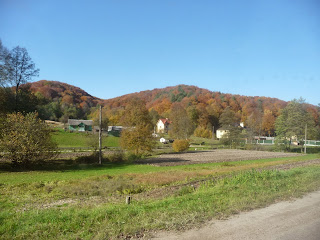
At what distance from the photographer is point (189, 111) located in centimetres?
10488

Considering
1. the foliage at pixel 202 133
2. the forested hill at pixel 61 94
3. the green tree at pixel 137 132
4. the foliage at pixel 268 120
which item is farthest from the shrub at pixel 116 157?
the forested hill at pixel 61 94

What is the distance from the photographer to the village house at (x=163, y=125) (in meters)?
109

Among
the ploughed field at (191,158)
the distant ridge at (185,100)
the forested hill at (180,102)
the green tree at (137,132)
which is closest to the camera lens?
the ploughed field at (191,158)

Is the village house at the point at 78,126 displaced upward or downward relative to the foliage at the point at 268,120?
downward

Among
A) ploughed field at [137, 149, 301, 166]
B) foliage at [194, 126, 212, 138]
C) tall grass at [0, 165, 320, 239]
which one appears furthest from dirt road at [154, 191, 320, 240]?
foliage at [194, 126, 212, 138]

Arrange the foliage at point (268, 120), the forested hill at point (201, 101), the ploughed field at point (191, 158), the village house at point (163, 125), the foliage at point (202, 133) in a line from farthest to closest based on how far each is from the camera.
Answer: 1. the village house at point (163, 125)
2. the forested hill at point (201, 101)
3. the foliage at point (202, 133)
4. the foliage at point (268, 120)
5. the ploughed field at point (191, 158)

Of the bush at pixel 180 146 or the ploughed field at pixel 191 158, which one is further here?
the bush at pixel 180 146

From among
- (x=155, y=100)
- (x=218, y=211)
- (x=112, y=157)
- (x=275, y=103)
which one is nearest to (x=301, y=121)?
(x=275, y=103)

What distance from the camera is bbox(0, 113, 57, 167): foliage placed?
2466cm

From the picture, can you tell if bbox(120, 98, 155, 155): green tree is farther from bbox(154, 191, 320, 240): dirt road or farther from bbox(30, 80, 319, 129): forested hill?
bbox(30, 80, 319, 129): forested hill

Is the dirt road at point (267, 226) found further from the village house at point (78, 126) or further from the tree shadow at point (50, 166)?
the village house at point (78, 126)

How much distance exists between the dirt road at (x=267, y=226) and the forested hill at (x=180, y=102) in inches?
3396

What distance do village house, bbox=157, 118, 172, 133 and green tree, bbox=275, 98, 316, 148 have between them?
166 feet

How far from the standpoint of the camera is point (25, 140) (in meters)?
25.1
